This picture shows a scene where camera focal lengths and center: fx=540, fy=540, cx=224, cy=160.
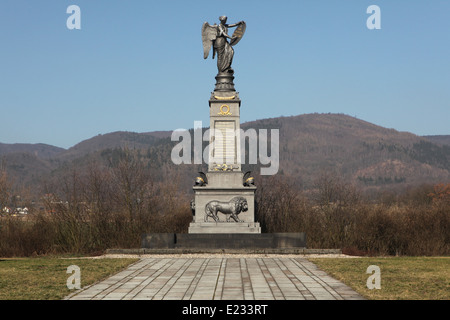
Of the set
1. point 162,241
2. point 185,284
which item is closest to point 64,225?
point 162,241

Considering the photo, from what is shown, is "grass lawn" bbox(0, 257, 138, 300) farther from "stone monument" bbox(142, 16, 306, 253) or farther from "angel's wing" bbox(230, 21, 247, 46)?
"angel's wing" bbox(230, 21, 247, 46)

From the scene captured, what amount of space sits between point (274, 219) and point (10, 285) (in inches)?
748

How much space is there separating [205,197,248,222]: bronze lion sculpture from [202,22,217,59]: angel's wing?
26.3 feet

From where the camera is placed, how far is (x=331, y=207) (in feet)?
100

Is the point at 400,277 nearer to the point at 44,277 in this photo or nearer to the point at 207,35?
the point at 44,277

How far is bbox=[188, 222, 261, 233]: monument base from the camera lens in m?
25.3

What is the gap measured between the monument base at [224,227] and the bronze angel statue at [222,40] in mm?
7897

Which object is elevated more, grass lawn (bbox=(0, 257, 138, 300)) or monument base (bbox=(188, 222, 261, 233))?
monument base (bbox=(188, 222, 261, 233))

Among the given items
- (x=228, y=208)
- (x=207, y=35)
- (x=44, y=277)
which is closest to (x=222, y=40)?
(x=207, y=35)

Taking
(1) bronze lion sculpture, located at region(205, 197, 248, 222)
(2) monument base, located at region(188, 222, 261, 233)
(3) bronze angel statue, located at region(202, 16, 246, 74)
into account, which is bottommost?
(2) monument base, located at region(188, 222, 261, 233)

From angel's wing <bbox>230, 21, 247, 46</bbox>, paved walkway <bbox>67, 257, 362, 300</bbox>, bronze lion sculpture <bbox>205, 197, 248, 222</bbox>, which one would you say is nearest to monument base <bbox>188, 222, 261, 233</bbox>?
bronze lion sculpture <bbox>205, 197, 248, 222</bbox>

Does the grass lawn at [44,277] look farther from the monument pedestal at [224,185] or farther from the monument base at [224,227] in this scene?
the monument pedestal at [224,185]

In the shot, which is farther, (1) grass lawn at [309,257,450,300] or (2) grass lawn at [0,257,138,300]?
(2) grass lawn at [0,257,138,300]

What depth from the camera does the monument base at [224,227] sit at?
83.1 feet
